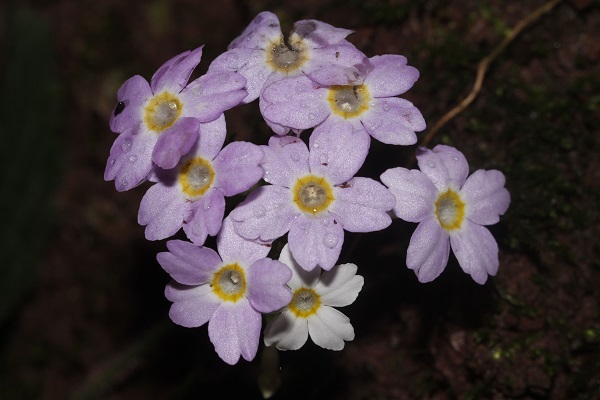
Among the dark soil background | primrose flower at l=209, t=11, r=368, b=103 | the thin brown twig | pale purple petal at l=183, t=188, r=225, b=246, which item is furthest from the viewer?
the thin brown twig

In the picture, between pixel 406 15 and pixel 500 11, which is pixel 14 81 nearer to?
pixel 406 15

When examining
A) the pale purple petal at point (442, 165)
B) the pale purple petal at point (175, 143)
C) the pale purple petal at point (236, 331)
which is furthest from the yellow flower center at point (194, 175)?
the pale purple petal at point (442, 165)

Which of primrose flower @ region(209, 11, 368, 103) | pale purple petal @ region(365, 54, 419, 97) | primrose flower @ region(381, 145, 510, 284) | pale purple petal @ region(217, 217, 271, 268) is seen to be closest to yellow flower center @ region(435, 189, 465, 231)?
primrose flower @ region(381, 145, 510, 284)

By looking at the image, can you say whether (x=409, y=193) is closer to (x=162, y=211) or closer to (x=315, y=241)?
(x=315, y=241)

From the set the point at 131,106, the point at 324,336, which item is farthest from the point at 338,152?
→ the point at 131,106

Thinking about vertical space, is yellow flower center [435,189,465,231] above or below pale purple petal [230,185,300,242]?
below

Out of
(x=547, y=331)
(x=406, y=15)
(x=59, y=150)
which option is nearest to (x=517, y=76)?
(x=406, y=15)

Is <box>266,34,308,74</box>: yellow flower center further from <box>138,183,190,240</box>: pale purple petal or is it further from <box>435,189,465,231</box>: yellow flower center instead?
<box>435,189,465,231</box>: yellow flower center
